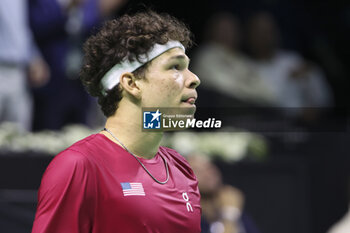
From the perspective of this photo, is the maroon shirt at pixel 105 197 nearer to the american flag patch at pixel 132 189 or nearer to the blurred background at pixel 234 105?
the american flag patch at pixel 132 189

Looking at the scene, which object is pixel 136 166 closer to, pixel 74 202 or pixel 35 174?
pixel 74 202

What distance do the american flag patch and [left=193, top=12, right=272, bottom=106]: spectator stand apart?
5.08 meters

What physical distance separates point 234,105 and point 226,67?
0.57 meters

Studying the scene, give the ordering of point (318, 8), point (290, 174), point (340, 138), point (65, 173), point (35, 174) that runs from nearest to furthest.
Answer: point (65, 173) < point (35, 174) < point (290, 174) < point (340, 138) < point (318, 8)

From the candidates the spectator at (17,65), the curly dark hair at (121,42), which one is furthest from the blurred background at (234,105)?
the curly dark hair at (121,42)

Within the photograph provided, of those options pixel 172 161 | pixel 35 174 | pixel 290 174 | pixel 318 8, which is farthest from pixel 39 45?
pixel 172 161

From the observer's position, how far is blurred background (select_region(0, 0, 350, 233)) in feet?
17.0

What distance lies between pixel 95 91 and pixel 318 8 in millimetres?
6673

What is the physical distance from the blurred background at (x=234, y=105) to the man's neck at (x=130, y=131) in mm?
1741

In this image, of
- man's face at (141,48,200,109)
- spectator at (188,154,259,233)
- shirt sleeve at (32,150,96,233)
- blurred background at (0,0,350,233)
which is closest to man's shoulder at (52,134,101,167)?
shirt sleeve at (32,150,96,233)

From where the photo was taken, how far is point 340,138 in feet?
19.8

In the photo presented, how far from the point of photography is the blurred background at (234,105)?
17.0ft

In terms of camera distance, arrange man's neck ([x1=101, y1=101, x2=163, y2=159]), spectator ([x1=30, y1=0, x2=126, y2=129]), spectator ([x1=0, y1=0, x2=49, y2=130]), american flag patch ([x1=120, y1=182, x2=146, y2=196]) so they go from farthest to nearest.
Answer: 1. spectator ([x1=30, y1=0, x2=126, y2=129])
2. spectator ([x1=0, y1=0, x2=49, y2=130])
3. man's neck ([x1=101, y1=101, x2=163, y2=159])
4. american flag patch ([x1=120, y1=182, x2=146, y2=196])

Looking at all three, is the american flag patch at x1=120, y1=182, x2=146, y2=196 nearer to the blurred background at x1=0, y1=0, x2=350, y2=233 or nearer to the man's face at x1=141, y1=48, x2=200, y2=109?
the man's face at x1=141, y1=48, x2=200, y2=109
